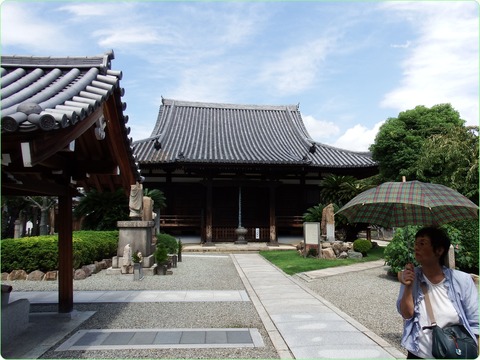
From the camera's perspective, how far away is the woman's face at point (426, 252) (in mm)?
3463

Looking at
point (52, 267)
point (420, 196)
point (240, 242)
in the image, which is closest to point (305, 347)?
point (420, 196)

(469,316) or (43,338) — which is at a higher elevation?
(469,316)

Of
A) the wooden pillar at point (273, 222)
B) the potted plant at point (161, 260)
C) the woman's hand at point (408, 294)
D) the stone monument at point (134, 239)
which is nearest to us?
the woman's hand at point (408, 294)

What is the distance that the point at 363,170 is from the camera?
24.8 m

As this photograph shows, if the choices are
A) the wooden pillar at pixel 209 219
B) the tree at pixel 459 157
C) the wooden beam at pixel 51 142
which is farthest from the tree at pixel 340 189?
the wooden beam at pixel 51 142

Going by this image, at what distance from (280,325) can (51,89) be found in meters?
5.08

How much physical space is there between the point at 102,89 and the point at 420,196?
4.52 metres

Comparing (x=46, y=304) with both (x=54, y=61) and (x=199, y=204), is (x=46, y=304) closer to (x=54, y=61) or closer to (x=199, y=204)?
(x=54, y=61)

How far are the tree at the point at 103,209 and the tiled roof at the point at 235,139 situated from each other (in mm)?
4076

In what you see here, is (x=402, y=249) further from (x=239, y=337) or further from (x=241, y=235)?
(x=241, y=235)

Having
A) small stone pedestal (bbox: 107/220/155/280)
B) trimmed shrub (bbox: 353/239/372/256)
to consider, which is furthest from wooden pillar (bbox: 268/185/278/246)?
small stone pedestal (bbox: 107/220/155/280)

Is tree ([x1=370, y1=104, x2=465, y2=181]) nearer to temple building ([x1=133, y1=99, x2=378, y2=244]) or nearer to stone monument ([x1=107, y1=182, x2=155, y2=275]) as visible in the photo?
temple building ([x1=133, y1=99, x2=378, y2=244])

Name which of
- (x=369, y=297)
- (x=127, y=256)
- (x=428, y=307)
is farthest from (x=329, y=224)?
(x=428, y=307)

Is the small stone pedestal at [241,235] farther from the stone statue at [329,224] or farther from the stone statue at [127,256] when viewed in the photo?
the stone statue at [127,256]
